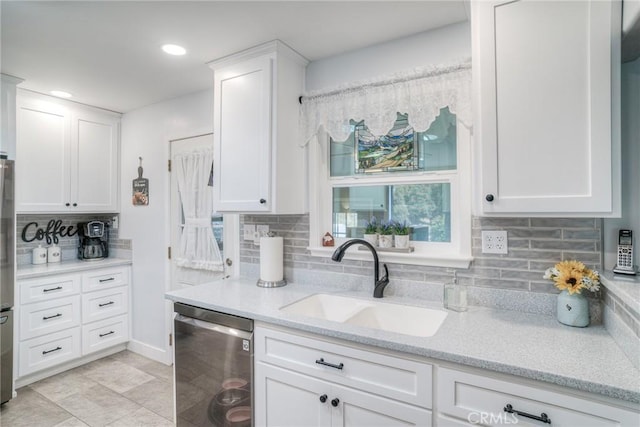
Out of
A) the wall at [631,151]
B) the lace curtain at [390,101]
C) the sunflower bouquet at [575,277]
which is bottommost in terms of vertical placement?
the sunflower bouquet at [575,277]

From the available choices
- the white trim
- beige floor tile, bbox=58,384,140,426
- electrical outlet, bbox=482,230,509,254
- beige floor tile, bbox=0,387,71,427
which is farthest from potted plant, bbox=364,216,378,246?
beige floor tile, bbox=0,387,71,427

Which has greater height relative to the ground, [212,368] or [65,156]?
[65,156]

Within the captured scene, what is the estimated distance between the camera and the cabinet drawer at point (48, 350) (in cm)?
261

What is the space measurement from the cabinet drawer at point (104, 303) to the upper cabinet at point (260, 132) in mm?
1767

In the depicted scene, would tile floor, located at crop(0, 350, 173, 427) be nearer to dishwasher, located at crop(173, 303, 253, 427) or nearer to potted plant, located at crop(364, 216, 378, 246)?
dishwasher, located at crop(173, 303, 253, 427)

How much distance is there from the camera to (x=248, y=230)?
8.37ft

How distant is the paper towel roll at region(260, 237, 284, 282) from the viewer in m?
2.21

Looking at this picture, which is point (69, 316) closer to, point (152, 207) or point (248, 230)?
point (152, 207)

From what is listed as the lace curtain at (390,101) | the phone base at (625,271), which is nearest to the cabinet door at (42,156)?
the lace curtain at (390,101)

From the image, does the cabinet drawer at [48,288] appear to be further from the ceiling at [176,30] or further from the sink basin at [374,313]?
the sink basin at [374,313]

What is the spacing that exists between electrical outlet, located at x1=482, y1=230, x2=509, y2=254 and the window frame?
75mm

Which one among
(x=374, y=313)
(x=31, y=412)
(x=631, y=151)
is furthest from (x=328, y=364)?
(x=31, y=412)

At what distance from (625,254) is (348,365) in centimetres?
123

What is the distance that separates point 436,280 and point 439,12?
1.43 metres
